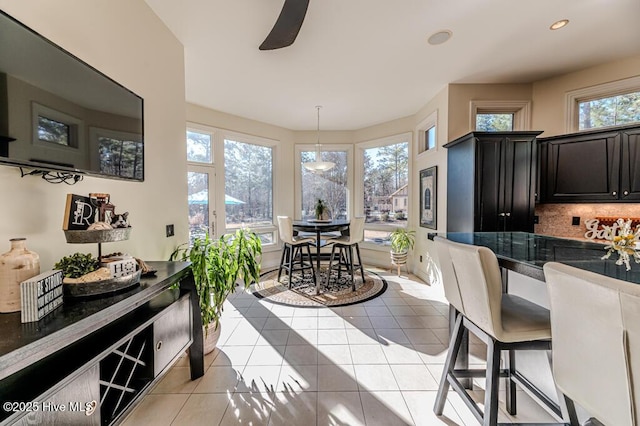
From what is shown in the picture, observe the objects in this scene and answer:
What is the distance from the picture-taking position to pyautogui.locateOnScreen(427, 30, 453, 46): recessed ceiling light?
2301 millimetres

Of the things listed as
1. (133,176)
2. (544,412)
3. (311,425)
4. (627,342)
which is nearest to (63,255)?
(133,176)

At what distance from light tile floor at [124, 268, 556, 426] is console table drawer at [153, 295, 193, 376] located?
435 mm

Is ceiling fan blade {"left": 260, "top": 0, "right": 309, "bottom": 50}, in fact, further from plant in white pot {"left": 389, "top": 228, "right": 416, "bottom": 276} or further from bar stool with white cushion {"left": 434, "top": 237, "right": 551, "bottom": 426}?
plant in white pot {"left": 389, "top": 228, "right": 416, "bottom": 276}

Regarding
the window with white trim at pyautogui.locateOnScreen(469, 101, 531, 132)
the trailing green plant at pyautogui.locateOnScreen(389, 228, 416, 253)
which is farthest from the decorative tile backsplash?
the trailing green plant at pyautogui.locateOnScreen(389, 228, 416, 253)

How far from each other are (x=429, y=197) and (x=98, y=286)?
12.9 feet

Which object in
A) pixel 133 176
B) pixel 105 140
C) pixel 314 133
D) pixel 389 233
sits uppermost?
pixel 314 133

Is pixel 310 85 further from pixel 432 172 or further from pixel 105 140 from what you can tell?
pixel 105 140

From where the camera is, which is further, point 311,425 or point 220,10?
point 220,10

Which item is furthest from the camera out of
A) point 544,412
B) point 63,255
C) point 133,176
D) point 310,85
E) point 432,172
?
point 432,172

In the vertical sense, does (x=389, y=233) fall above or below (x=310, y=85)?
below

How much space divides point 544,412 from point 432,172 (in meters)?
2.91

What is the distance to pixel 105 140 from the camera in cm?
142

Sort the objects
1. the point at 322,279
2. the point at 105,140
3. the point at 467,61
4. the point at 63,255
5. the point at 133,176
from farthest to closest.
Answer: the point at 322,279 < the point at 467,61 < the point at 133,176 < the point at 105,140 < the point at 63,255

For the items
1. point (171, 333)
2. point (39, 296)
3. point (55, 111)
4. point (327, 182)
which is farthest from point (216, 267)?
point (327, 182)
